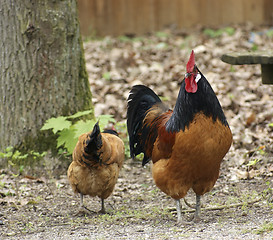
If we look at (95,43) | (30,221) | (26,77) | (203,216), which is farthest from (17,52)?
(95,43)

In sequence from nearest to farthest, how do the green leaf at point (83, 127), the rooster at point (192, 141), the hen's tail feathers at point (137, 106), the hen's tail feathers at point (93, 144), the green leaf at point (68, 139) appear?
the rooster at point (192, 141) → the hen's tail feathers at point (93, 144) → the hen's tail feathers at point (137, 106) → the green leaf at point (83, 127) → the green leaf at point (68, 139)

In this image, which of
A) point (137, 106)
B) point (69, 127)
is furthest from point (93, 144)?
point (69, 127)

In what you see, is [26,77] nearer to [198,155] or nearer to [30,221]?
[30,221]

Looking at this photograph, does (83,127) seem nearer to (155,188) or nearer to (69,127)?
(69,127)

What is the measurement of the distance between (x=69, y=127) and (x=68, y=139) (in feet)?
0.55

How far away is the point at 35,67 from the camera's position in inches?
254

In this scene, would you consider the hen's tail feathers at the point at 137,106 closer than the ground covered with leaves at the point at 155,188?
No

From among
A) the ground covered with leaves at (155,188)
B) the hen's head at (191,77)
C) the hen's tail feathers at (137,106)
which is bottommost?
the ground covered with leaves at (155,188)

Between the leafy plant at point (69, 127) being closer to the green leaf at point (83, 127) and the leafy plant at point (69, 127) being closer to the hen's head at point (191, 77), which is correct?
the green leaf at point (83, 127)

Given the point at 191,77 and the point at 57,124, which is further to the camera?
the point at 57,124

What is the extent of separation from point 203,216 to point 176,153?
94 centimetres

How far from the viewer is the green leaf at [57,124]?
20.0 feet

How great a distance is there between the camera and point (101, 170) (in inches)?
212

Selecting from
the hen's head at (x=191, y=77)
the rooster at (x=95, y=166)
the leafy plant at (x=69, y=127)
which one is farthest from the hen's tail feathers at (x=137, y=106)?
the hen's head at (x=191, y=77)
